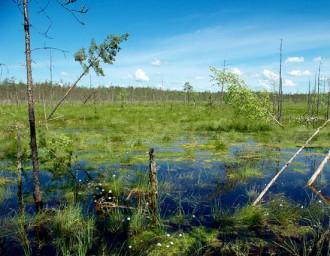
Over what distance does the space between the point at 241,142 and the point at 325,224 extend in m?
14.6

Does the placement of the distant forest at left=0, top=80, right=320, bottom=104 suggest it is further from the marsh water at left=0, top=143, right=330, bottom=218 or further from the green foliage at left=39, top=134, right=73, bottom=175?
the green foliage at left=39, top=134, right=73, bottom=175

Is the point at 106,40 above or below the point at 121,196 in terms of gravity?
above

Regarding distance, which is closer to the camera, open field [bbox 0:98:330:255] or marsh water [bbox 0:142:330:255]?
open field [bbox 0:98:330:255]

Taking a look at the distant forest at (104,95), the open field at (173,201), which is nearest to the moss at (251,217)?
the open field at (173,201)

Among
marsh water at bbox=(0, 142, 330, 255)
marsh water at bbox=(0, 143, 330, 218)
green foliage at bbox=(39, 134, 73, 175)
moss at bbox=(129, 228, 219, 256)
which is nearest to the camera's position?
moss at bbox=(129, 228, 219, 256)

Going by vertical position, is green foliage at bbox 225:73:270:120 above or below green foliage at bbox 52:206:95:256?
above

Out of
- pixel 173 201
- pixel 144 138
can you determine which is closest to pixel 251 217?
pixel 173 201

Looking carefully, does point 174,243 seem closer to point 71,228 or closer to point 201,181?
point 71,228

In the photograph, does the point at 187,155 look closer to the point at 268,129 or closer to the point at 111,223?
the point at 111,223

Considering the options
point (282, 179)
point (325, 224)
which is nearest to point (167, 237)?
point (325, 224)

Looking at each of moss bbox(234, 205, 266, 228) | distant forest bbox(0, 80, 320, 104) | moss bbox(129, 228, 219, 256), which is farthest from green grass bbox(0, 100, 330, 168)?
distant forest bbox(0, 80, 320, 104)

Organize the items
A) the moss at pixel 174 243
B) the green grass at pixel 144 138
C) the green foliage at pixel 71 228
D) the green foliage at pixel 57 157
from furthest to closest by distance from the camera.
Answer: the green grass at pixel 144 138, the green foliage at pixel 57 157, the green foliage at pixel 71 228, the moss at pixel 174 243

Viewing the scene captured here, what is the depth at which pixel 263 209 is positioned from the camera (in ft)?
28.3

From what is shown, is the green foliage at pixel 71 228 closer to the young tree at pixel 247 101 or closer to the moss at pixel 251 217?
the moss at pixel 251 217
